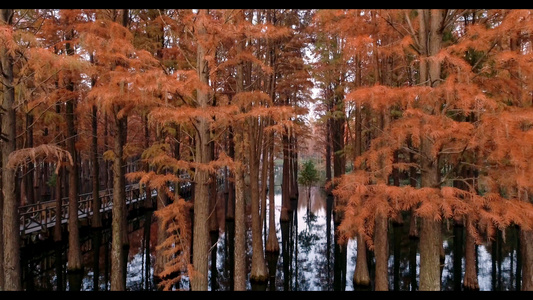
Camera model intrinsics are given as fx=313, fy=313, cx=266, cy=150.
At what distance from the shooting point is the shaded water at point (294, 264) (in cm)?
1202

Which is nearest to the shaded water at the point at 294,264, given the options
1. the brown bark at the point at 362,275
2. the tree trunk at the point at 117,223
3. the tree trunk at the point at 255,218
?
the brown bark at the point at 362,275

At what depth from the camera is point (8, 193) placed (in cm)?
658

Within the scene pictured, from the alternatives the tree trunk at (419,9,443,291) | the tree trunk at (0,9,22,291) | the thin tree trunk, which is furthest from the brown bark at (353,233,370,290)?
the tree trunk at (0,9,22,291)

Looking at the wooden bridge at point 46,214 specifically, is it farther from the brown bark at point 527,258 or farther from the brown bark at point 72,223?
the brown bark at point 527,258

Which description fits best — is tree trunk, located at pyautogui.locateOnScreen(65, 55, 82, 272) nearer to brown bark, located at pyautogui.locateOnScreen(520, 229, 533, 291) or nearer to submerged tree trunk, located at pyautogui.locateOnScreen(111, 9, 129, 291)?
submerged tree trunk, located at pyautogui.locateOnScreen(111, 9, 129, 291)

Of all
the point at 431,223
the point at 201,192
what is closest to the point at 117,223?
the point at 201,192

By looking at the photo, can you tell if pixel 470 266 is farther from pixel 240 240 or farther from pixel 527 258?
pixel 240 240

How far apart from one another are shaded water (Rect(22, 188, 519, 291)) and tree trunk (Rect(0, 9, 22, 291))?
18.1 feet

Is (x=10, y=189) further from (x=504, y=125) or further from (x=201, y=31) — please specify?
(x=504, y=125)

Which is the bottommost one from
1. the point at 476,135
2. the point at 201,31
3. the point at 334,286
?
the point at 334,286

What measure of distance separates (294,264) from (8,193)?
1127 centimetres

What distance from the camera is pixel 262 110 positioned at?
24.1 ft

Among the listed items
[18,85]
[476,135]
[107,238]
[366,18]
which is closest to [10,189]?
[18,85]

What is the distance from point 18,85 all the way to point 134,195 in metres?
24.1
